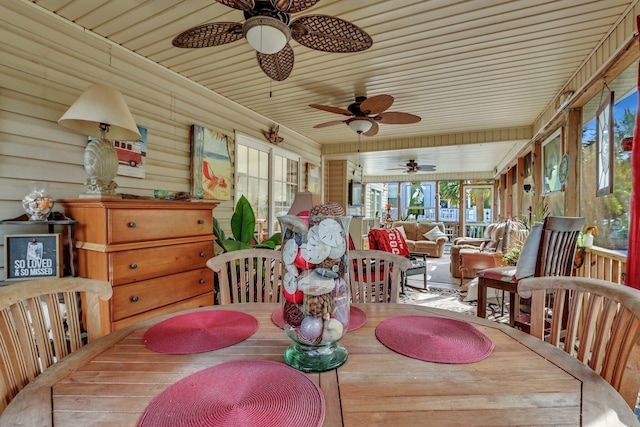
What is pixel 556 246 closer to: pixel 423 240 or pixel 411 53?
pixel 411 53

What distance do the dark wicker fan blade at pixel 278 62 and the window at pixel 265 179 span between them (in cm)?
178

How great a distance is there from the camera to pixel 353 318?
1159 mm

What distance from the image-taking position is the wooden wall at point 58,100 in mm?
1853

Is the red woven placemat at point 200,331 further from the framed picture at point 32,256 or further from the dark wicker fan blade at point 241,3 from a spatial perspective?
the dark wicker fan blade at point 241,3

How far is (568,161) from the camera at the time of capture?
3.17m

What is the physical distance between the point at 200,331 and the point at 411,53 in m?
2.55

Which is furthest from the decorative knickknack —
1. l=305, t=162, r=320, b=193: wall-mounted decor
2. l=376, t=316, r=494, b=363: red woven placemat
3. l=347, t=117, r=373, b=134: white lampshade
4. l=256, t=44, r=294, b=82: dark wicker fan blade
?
l=305, t=162, r=320, b=193: wall-mounted decor

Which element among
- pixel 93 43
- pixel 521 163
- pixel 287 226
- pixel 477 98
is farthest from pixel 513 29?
pixel 521 163

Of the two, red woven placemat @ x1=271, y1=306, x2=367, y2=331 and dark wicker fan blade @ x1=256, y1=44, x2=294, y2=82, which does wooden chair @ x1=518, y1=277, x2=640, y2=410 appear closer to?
red woven placemat @ x1=271, y1=306, x2=367, y2=331

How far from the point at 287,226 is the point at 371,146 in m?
5.13

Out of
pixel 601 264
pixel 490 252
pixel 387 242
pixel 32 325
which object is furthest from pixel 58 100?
pixel 490 252

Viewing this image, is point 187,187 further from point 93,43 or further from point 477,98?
point 477,98

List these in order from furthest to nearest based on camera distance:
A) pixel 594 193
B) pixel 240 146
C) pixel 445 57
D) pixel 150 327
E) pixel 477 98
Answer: pixel 240 146 < pixel 477 98 < pixel 594 193 < pixel 445 57 < pixel 150 327

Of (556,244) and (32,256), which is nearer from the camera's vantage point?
(32,256)
